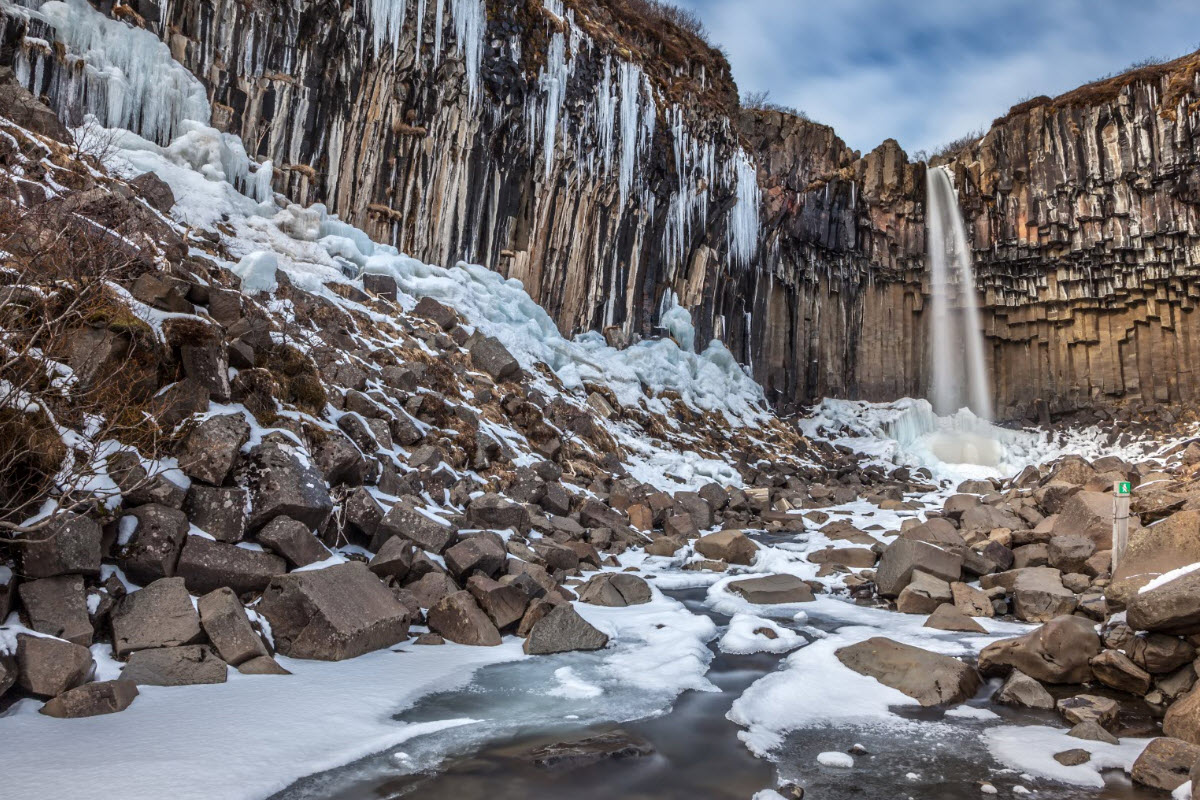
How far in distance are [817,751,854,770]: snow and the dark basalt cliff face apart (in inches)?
649

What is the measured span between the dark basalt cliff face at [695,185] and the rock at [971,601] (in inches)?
625

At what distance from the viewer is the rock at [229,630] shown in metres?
5.15

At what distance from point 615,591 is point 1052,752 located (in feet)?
16.0

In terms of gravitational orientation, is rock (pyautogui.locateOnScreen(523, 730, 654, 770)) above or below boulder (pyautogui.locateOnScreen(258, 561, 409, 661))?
below

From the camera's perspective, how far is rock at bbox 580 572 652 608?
839cm

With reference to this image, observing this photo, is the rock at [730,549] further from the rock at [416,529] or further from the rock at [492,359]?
the rock at [492,359]

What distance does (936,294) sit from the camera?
33.4m

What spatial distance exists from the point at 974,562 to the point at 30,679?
9.89m

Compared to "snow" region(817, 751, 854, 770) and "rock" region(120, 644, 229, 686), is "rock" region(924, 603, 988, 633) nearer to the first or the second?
"snow" region(817, 751, 854, 770)

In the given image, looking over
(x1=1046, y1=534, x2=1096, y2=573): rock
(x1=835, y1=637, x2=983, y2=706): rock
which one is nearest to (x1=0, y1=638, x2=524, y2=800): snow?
(x1=835, y1=637, x2=983, y2=706): rock

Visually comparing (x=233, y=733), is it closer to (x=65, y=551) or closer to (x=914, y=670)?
(x=65, y=551)

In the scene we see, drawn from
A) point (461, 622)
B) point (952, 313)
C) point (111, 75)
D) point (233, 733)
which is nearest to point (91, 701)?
point (233, 733)

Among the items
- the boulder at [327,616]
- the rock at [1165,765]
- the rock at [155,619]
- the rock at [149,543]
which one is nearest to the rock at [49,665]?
the rock at [155,619]

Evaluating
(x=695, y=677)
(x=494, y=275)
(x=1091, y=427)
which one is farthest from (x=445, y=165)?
(x=1091, y=427)
